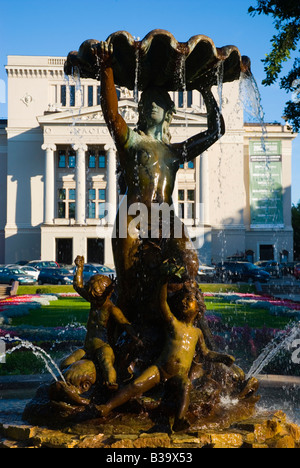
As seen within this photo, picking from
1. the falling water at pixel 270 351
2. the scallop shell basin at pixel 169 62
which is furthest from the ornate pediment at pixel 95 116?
the scallop shell basin at pixel 169 62

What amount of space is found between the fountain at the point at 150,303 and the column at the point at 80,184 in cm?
4473

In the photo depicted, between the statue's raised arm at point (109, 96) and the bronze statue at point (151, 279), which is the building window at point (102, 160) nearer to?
the bronze statue at point (151, 279)

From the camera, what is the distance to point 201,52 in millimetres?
5000

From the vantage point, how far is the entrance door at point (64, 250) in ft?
169

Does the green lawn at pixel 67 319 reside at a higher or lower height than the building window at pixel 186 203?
lower

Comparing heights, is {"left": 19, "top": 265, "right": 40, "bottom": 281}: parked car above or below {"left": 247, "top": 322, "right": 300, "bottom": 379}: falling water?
below

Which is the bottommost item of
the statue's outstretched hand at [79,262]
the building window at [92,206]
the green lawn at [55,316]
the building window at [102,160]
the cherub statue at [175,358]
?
the green lawn at [55,316]

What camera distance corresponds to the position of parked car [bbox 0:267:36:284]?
3164cm

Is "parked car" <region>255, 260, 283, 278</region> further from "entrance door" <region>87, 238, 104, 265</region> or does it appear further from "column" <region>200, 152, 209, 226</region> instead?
"entrance door" <region>87, 238, 104, 265</region>

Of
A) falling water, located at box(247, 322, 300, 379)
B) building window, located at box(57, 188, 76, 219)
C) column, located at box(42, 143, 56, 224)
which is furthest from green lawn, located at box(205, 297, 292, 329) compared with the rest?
building window, located at box(57, 188, 76, 219)

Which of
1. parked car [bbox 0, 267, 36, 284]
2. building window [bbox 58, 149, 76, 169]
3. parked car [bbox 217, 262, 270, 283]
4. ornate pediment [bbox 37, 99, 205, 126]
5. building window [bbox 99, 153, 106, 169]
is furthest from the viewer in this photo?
building window [bbox 99, 153, 106, 169]

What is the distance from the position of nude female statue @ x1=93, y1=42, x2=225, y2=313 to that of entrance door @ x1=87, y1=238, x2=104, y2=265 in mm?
46345

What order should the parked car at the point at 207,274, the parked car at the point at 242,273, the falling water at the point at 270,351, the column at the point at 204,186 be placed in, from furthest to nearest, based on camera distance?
the column at the point at 204,186
the parked car at the point at 242,273
the parked car at the point at 207,274
the falling water at the point at 270,351

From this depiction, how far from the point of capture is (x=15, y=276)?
31.8 meters
